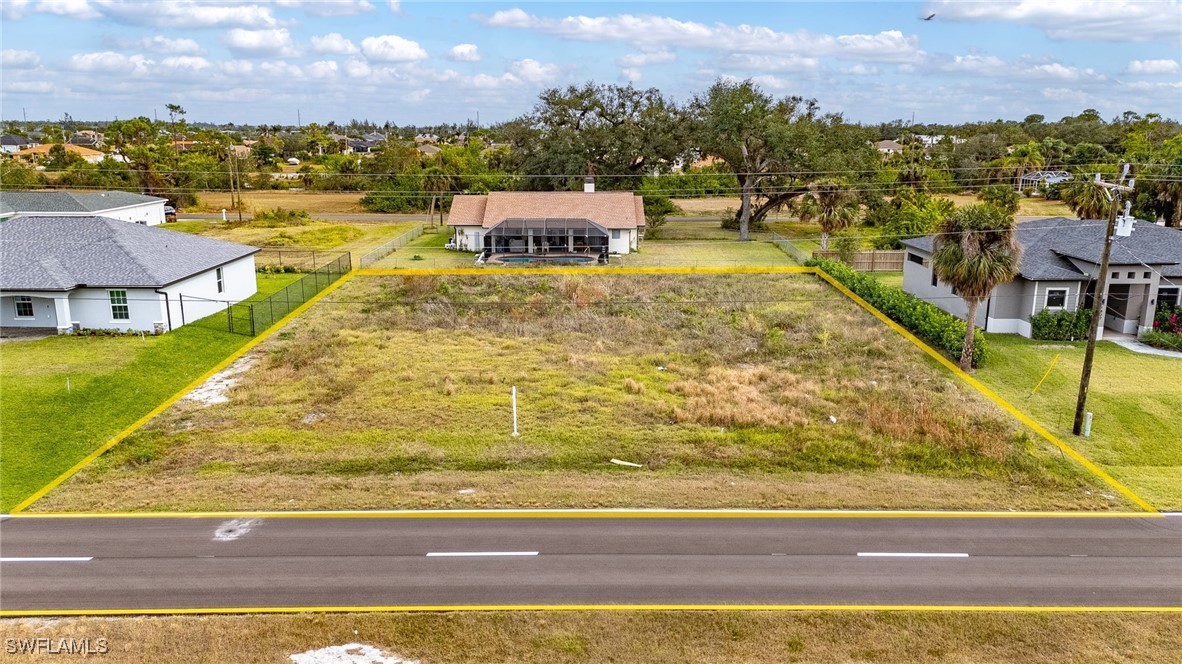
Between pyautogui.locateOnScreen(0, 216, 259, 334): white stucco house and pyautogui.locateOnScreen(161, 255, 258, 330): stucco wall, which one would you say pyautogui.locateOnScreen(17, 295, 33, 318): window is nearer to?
pyautogui.locateOnScreen(0, 216, 259, 334): white stucco house

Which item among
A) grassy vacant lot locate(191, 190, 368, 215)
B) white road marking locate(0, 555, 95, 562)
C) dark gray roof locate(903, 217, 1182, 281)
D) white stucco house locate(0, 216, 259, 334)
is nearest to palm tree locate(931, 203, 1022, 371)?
dark gray roof locate(903, 217, 1182, 281)

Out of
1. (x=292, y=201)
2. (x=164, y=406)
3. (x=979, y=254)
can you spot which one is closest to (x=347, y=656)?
(x=164, y=406)

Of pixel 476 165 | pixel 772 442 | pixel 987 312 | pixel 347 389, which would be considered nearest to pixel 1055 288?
pixel 987 312

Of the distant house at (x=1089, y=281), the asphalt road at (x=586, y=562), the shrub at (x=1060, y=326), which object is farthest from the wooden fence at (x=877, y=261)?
the asphalt road at (x=586, y=562)

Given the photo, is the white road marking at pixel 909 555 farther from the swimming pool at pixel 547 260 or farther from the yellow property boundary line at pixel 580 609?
the swimming pool at pixel 547 260

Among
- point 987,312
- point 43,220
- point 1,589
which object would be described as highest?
point 43,220

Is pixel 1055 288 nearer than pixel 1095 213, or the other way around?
pixel 1055 288

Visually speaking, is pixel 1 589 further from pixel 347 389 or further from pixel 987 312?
pixel 987 312
